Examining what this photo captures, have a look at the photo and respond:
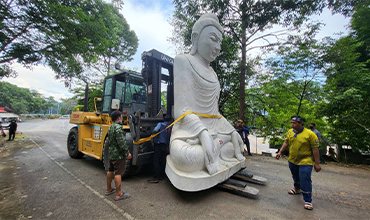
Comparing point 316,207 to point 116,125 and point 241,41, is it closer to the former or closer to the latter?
point 116,125

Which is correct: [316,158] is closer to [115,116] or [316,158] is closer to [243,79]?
[115,116]

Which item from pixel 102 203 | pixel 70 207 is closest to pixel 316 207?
pixel 102 203

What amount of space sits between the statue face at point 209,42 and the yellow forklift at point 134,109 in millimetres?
1253

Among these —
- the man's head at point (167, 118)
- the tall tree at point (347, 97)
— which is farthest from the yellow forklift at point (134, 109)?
the tall tree at point (347, 97)

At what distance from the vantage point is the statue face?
3.75 metres

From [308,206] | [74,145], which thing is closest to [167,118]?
[308,206]

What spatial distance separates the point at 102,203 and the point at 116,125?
4.27 ft

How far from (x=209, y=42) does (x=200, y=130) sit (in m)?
2.03

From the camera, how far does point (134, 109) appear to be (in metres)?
4.61

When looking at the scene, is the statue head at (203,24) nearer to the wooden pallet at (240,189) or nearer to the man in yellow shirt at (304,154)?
the man in yellow shirt at (304,154)

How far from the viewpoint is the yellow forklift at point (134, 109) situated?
12.7 feet

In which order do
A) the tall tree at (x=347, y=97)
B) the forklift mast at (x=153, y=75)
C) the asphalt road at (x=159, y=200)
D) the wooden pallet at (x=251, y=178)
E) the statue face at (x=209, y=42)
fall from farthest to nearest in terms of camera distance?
the tall tree at (x=347, y=97), the forklift mast at (x=153, y=75), the statue face at (x=209, y=42), the wooden pallet at (x=251, y=178), the asphalt road at (x=159, y=200)

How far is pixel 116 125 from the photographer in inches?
117

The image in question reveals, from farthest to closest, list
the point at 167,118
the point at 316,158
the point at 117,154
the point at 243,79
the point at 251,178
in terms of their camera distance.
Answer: the point at 243,79 < the point at 167,118 < the point at 251,178 < the point at 117,154 < the point at 316,158
